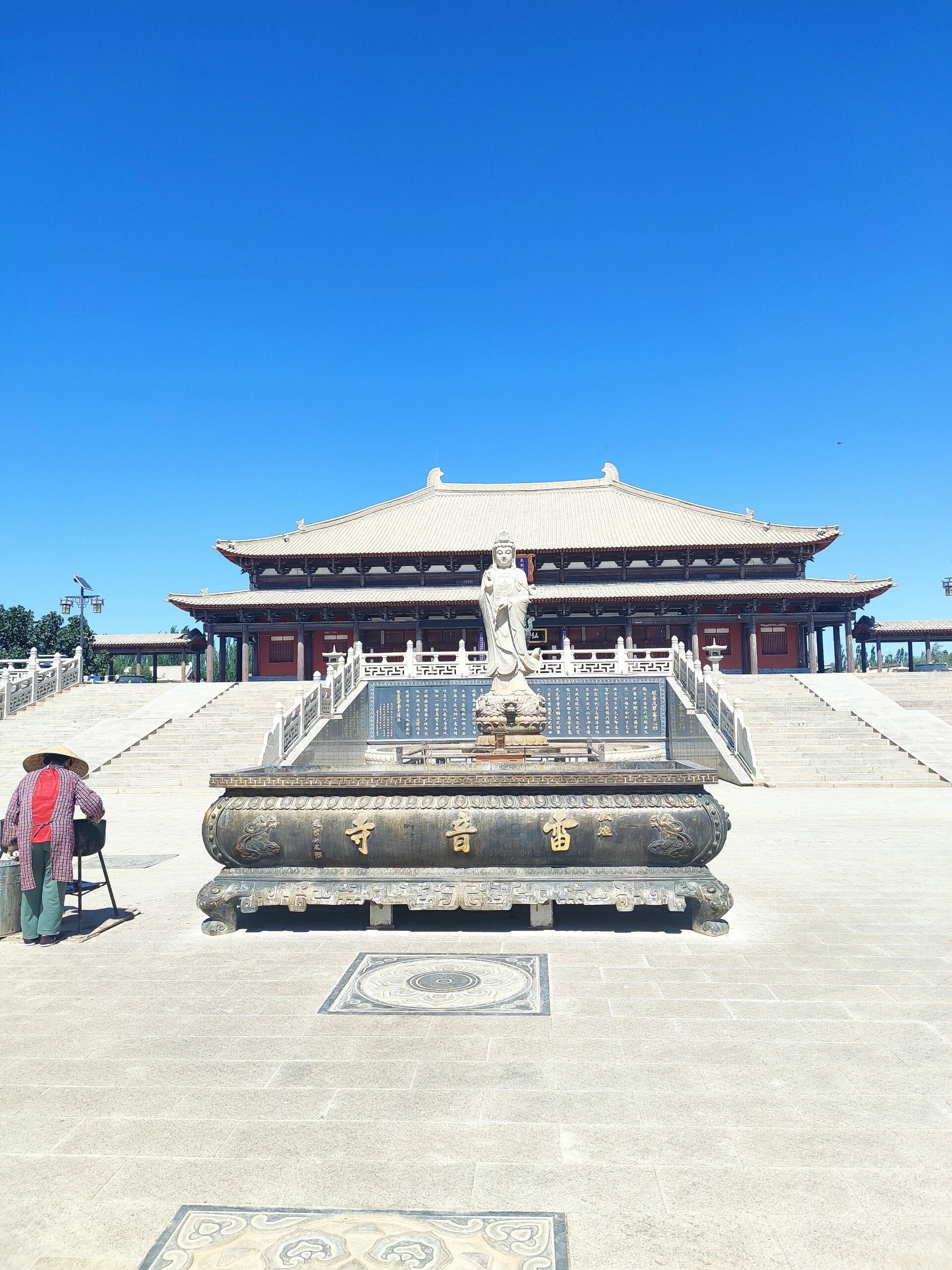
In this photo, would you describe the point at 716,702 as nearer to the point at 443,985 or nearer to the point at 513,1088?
the point at 443,985

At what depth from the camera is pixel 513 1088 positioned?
302cm

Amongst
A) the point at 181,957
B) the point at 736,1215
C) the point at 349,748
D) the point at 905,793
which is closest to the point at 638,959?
the point at 736,1215

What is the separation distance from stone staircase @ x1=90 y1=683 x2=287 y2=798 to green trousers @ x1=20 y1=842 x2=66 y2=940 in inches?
335

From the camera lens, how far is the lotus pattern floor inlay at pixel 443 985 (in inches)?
152

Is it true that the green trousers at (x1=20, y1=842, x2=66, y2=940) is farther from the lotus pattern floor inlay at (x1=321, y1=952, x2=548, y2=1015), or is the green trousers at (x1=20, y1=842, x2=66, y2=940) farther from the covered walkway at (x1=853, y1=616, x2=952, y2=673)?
the covered walkway at (x1=853, y1=616, x2=952, y2=673)

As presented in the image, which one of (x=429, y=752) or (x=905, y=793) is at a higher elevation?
(x=429, y=752)

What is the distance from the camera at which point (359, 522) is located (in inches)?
1315

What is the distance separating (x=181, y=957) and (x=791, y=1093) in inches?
138

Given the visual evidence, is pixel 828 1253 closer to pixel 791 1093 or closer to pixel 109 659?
pixel 791 1093

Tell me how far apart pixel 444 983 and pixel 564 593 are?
2345 centimetres

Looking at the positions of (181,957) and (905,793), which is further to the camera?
(905,793)

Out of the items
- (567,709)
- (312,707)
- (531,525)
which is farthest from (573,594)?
(312,707)

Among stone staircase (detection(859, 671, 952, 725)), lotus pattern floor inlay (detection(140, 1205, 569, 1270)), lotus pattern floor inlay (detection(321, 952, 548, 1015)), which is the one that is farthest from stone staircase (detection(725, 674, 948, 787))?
lotus pattern floor inlay (detection(140, 1205, 569, 1270))

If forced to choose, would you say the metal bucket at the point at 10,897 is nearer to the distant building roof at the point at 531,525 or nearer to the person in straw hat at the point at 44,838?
the person in straw hat at the point at 44,838
